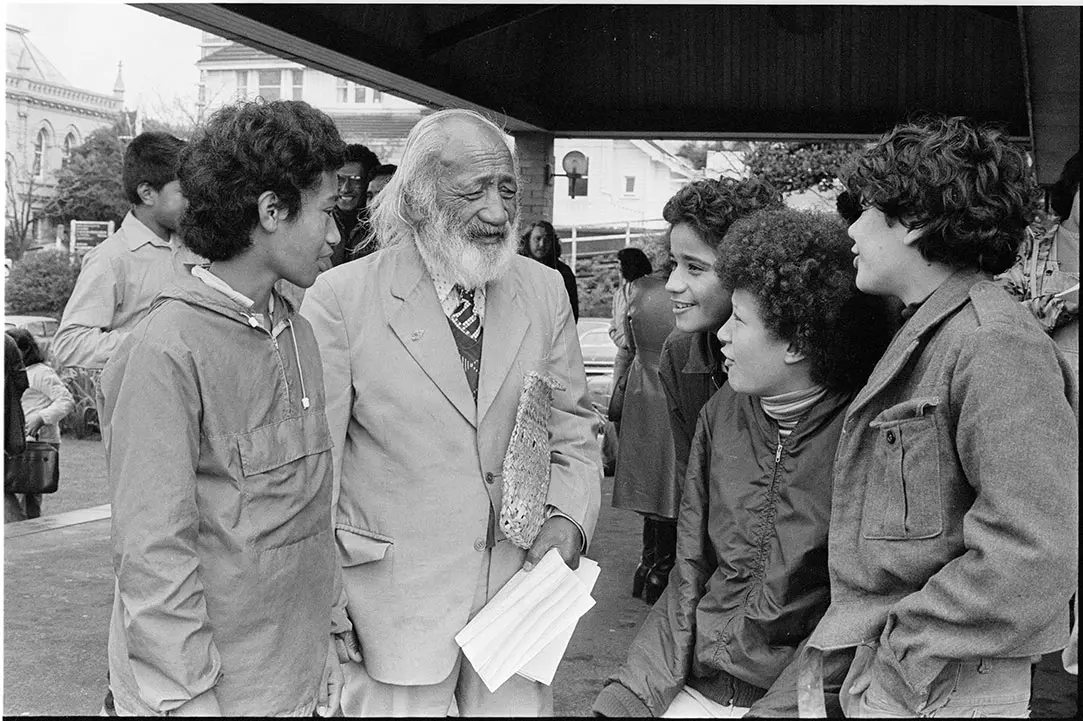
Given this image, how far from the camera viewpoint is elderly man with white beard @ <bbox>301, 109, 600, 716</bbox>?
A: 265 centimetres

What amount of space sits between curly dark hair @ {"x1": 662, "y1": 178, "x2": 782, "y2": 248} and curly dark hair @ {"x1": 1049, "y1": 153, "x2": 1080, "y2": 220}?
3.96 feet

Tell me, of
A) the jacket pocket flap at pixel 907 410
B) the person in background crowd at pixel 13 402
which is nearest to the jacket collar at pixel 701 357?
the jacket pocket flap at pixel 907 410

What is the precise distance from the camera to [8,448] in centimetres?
579

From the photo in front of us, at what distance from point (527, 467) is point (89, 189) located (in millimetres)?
24427

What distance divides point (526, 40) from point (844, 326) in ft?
27.7

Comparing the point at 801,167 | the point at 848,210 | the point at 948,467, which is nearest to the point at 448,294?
the point at 848,210

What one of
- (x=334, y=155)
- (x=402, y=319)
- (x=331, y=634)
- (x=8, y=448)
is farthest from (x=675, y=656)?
(x=8, y=448)

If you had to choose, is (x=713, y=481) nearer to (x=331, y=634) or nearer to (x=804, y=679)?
(x=804, y=679)

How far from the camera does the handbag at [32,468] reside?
19.6ft

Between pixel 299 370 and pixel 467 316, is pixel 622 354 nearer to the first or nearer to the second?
pixel 467 316

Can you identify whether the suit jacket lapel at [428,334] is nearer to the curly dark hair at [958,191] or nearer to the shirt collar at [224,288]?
the shirt collar at [224,288]

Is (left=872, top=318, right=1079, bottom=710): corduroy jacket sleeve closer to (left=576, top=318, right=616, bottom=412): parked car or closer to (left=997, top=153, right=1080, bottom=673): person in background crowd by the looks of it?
(left=997, top=153, right=1080, bottom=673): person in background crowd

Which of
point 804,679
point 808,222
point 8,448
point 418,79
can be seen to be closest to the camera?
point 804,679

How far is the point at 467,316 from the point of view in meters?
2.85
